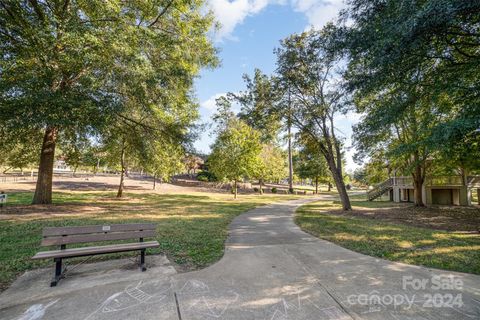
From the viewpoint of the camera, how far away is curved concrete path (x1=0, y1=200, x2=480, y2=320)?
2979 millimetres

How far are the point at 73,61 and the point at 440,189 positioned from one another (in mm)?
29429

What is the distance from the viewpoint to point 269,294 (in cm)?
350

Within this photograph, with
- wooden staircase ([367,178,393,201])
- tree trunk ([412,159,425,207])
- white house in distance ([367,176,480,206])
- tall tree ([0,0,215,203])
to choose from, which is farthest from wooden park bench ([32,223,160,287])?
→ wooden staircase ([367,178,393,201])

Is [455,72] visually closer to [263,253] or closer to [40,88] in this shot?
[263,253]

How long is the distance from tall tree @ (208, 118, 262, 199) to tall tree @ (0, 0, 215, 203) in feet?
39.6

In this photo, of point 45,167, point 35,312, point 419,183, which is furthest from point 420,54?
point 45,167

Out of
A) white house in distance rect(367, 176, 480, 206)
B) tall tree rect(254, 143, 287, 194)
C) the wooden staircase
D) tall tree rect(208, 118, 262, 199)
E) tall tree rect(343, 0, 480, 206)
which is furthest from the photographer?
tall tree rect(254, 143, 287, 194)

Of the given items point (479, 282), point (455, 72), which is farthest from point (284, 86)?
point (479, 282)

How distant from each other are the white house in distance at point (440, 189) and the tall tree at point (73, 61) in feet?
77.1

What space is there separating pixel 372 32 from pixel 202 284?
866 cm

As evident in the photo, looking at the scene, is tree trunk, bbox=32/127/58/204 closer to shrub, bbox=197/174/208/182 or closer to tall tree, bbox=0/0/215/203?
tall tree, bbox=0/0/215/203

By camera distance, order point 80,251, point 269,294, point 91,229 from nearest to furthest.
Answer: point 269,294 → point 80,251 → point 91,229

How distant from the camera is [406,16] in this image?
19.7 feet

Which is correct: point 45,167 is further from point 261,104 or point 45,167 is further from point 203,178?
point 203,178
